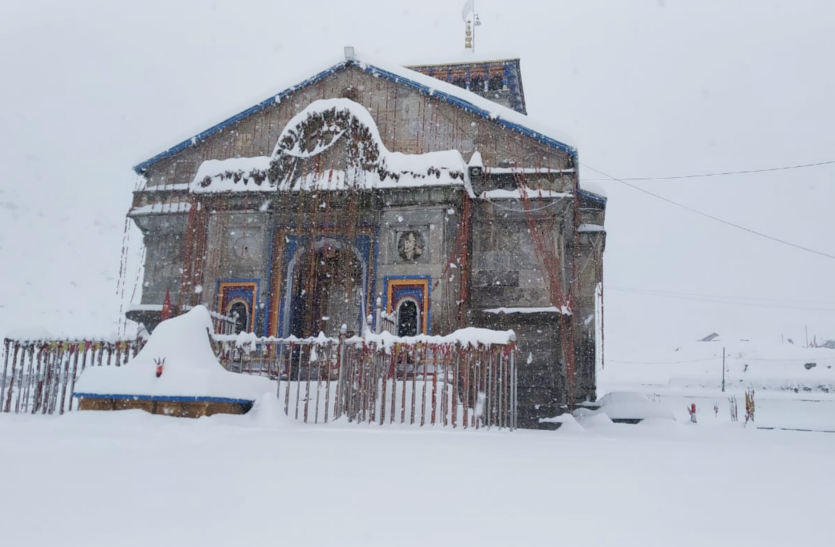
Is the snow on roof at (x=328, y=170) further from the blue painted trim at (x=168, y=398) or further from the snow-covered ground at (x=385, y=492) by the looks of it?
the snow-covered ground at (x=385, y=492)

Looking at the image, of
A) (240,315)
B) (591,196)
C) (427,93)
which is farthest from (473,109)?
(240,315)

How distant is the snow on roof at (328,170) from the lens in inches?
709

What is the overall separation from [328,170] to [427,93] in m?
4.07

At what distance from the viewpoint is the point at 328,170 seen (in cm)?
1898

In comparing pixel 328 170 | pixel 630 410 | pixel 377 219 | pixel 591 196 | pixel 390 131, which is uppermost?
pixel 390 131

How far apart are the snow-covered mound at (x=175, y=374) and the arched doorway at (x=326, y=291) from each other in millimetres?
8247

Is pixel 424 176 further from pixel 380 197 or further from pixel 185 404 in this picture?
pixel 185 404

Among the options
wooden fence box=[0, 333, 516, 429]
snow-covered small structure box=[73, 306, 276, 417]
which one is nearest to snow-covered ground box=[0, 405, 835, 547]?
snow-covered small structure box=[73, 306, 276, 417]

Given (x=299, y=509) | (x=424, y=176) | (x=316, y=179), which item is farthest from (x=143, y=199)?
(x=299, y=509)

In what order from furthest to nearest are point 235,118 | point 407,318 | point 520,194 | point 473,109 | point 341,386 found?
point 235,118 → point 473,109 → point 520,194 → point 407,318 → point 341,386

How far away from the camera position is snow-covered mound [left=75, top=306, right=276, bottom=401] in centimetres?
1073

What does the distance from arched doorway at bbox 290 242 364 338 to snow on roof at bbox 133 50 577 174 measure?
5253mm

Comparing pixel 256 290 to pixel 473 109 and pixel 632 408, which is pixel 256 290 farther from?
pixel 632 408

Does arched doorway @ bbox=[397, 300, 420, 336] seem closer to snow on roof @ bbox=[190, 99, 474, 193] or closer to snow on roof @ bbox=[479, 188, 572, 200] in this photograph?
snow on roof @ bbox=[190, 99, 474, 193]
